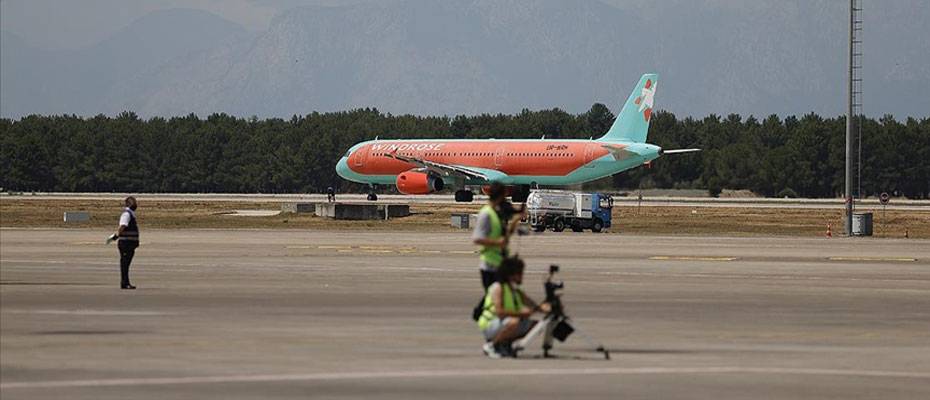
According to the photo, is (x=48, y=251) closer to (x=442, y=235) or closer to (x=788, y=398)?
(x=442, y=235)

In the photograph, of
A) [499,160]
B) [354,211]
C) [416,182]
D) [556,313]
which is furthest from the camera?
[499,160]

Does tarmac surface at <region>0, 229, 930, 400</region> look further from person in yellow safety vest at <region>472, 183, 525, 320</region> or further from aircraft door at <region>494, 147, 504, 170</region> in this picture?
aircraft door at <region>494, 147, 504, 170</region>

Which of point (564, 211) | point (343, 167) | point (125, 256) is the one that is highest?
point (343, 167)

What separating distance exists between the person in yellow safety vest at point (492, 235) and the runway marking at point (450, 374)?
1.97 m

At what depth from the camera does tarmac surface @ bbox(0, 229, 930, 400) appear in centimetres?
1939

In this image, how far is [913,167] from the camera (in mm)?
151750

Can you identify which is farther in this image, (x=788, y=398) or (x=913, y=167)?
(x=913, y=167)

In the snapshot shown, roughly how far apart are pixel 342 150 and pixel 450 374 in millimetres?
153495

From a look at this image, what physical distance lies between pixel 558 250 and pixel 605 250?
5.62 feet

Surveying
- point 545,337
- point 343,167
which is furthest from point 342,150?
point 545,337

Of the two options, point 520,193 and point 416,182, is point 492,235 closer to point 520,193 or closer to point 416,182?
point 416,182

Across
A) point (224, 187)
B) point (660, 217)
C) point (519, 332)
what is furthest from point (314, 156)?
point (519, 332)

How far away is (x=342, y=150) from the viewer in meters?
173

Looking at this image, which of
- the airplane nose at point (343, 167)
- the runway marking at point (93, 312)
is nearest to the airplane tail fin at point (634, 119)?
the airplane nose at point (343, 167)
